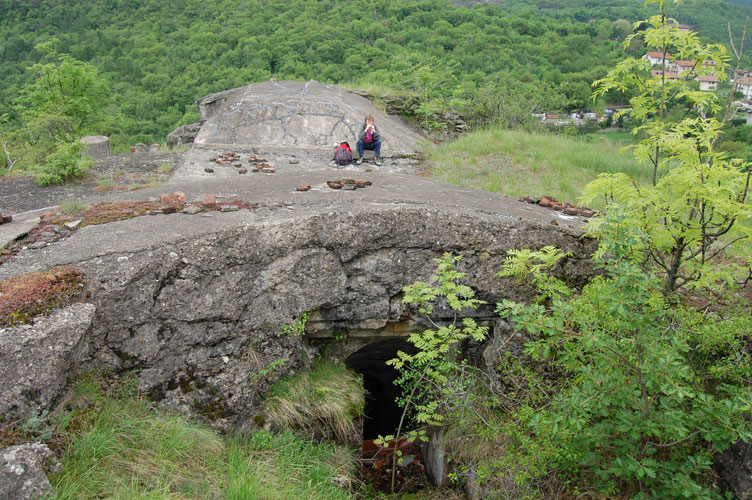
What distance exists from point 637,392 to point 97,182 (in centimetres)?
685

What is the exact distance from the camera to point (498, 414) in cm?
420

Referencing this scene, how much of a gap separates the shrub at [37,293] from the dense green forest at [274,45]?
556 inches

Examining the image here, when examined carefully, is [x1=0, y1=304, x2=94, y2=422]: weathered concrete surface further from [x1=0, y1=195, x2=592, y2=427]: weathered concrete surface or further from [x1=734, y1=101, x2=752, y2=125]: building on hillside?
[x1=734, y1=101, x2=752, y2=125]: building on hillside

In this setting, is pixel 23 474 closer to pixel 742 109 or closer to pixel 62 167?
pixel 62 167

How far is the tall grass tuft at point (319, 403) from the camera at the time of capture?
405 centimetres

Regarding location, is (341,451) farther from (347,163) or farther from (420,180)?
(347,163)

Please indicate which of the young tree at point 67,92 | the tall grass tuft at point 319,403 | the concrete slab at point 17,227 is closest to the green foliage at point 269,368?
the tall grass tuft at point 319,403

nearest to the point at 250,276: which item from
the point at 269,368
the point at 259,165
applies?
the point at 269,368

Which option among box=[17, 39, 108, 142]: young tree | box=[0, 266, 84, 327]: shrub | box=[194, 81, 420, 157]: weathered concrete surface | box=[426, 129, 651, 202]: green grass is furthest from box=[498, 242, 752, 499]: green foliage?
box=[17, 39, 108, 142]: young tree

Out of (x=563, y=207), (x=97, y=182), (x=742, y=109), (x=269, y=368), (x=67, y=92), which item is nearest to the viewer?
(x=269, y=368)

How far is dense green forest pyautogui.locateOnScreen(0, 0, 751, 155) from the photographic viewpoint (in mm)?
21438

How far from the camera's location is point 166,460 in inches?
122

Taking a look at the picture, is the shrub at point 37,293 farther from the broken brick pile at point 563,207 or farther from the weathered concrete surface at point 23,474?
the broken brick pile at point 563,207

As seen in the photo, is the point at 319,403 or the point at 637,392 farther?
the point at 319,403
